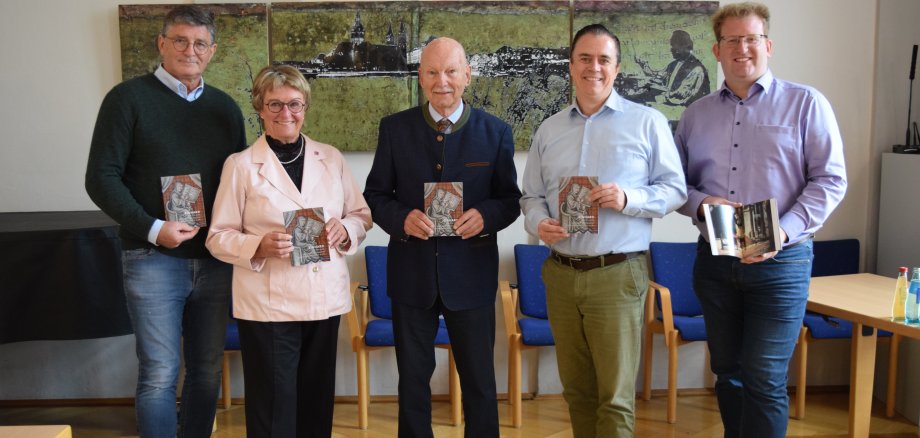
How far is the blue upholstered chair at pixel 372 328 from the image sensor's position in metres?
4.61

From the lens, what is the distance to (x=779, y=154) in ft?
9.87

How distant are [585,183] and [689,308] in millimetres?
2449

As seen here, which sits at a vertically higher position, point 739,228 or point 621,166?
point 621,166

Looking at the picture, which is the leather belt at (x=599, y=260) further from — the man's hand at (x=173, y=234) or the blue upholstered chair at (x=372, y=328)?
the blue upholstered chair at (x=372, y=328)

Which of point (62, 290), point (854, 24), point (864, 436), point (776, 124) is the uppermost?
point (854, 24)

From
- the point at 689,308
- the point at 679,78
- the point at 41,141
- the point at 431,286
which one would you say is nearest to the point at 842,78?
the point at 679,78

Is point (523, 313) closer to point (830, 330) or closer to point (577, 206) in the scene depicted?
point (830, 330)

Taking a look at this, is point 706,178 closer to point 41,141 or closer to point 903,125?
point 903,125

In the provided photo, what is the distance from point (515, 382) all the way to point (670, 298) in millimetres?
1086

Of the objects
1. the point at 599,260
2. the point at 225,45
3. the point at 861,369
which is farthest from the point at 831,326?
the point at 225,45

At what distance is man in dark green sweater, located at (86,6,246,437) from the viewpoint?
3.04m

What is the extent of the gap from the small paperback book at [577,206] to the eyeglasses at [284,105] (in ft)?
3.47

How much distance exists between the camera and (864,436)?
4.08 metres

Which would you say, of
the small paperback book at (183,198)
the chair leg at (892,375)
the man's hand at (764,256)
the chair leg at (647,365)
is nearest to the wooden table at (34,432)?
the small paperback book at (183,198)
